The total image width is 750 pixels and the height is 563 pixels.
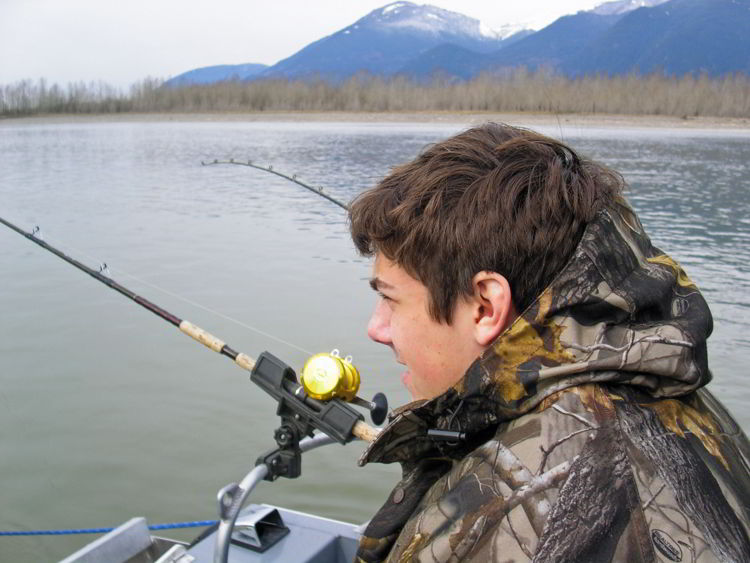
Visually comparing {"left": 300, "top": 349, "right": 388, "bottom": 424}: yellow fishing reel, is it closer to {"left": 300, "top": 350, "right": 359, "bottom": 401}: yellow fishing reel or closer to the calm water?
{"left": 300, "top": 350, "right": 359, "bottom": 401}: yellow fishing reel

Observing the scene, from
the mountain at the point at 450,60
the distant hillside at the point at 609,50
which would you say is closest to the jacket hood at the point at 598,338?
the distant hillside at the point at 609,50

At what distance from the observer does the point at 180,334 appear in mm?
7121

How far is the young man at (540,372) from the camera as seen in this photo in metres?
0.90

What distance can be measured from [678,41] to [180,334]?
157 meters

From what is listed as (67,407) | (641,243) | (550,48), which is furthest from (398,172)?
(550,48)

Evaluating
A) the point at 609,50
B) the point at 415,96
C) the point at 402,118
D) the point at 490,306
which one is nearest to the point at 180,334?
the point at 490,306

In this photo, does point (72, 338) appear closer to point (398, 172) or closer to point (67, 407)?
point (67, 407)

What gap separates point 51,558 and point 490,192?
3509 millimetres

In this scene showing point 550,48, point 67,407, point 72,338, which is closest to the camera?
point 67,407

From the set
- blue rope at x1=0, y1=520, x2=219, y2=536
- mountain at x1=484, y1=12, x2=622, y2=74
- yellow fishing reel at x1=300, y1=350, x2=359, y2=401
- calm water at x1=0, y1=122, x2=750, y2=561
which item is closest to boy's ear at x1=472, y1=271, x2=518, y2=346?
yellow fishing reel at x1=300, y1=350, x2=359, y2=401

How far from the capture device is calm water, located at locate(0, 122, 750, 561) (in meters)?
4.57

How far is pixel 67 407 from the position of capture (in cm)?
574

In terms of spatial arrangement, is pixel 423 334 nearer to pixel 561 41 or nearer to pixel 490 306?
pixel 490 306

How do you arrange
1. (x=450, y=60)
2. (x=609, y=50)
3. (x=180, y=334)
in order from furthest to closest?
1. (x=450, y=60)
2. (x=609, y=50)
3. (x=180, y=334)
